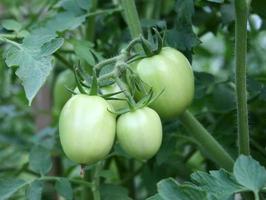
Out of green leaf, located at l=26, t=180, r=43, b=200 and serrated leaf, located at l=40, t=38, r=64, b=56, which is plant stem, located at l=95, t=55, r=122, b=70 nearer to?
serrated leaf, located at l=40, t=38, r=64, b=56

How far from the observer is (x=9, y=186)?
1.08m

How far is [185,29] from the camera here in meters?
1.10

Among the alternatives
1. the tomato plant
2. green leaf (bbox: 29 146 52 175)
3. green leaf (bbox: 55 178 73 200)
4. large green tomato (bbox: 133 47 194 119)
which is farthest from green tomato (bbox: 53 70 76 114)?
large green tomato (bbox: 133 47 194 119)

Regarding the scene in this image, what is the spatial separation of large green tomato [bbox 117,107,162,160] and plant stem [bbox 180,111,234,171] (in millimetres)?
161

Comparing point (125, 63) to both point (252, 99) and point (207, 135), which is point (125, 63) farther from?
point (252, 99)

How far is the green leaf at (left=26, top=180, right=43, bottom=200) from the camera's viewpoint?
1.06m

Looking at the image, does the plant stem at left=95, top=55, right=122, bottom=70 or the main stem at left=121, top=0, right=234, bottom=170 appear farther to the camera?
the main stem at left=121, top=0, right=234, bottom=170

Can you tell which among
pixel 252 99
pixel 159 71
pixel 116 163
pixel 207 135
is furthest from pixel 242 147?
pixel 116 163

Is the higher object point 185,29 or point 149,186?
point 185,29

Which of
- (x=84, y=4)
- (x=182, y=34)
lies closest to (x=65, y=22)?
(x=84, y=4)

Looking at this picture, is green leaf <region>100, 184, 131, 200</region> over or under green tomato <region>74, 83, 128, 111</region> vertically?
under

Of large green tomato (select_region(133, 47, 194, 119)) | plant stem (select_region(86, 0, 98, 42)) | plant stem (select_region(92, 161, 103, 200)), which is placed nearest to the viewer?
large green tomato (select_region(133, 47, 194, 119))

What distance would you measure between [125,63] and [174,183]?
0.63 ft

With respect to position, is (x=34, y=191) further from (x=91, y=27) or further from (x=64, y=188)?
(x=91, y=27)
